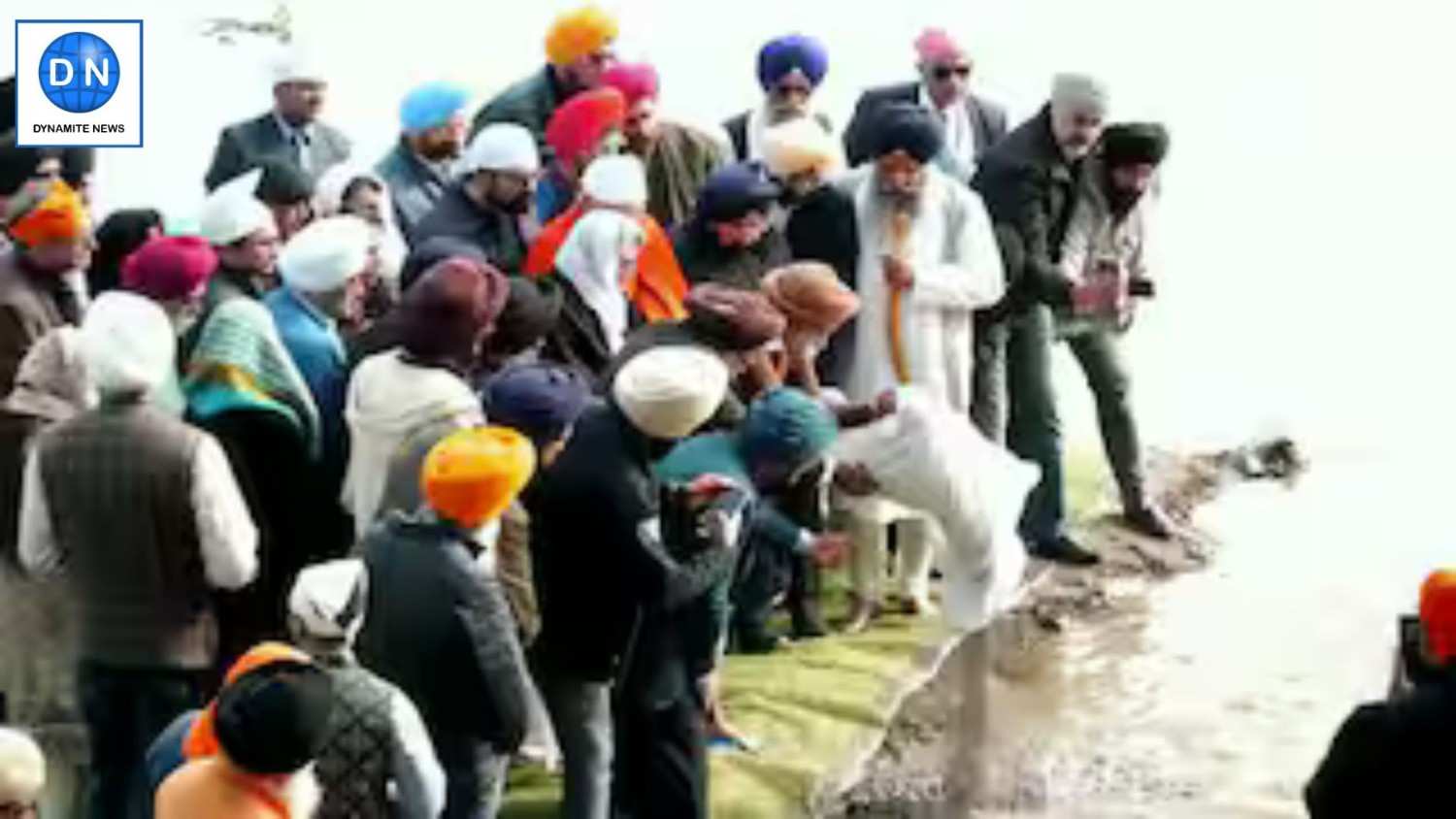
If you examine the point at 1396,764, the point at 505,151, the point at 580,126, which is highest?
the point at 580,126

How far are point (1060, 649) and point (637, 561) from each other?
2833 millimetres

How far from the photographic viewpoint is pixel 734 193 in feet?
23.7

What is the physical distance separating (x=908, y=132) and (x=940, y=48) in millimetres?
1314

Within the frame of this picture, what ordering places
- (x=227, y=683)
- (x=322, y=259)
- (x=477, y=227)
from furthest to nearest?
(x=477, y=227)
(x=322, y=259)
(x=227, y=683)

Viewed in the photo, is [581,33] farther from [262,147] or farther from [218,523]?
[218,523]

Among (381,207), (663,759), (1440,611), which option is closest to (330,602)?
(663,759)

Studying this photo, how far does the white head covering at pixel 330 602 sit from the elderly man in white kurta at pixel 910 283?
2.98 metres

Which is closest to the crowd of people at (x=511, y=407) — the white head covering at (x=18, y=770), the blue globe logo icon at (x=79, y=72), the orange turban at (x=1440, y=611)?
the white head covering at (x=18, y=770)

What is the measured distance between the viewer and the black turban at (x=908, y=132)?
761cm

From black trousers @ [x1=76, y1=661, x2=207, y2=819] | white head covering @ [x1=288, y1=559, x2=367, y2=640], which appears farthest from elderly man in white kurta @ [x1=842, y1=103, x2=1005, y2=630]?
white head covering @ [x1=288, y1=559, x2=367, y2=640]

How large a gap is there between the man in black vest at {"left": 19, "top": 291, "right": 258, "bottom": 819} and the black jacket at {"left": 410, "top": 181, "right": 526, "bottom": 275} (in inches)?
76.9

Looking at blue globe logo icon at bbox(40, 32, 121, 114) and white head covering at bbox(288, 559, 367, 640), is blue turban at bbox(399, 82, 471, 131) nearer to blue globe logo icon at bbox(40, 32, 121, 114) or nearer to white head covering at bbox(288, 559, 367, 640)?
blue globe logo icon at bbox(40, 32, 121, 114)

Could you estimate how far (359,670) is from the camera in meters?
4.88

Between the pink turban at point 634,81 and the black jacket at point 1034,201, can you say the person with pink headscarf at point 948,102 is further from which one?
the pink turban at point 634,81
